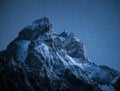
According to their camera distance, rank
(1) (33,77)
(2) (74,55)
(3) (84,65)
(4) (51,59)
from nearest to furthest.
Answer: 1. (1) (33,77)
2. (4) (51,59)
3. (3) (84,65)
4. (2) (74,55)

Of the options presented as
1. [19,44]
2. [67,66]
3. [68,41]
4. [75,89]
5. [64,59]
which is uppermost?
[68,41]

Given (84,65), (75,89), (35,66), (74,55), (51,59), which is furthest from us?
(74,55)

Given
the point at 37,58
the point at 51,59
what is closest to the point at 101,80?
the point at 51,59

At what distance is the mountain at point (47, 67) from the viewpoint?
36.9 m

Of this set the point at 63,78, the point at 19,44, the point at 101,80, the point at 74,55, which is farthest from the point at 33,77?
the point at 74,55

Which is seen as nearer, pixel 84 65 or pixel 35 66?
pixel 35 66

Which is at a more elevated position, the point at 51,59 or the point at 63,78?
the point at 51,59

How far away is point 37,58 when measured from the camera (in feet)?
156

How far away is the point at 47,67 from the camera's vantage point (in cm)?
4812

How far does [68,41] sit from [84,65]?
1231 centimetres

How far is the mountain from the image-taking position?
36938 millimetres

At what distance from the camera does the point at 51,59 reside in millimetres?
50844

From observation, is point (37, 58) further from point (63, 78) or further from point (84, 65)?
point (84, 65)

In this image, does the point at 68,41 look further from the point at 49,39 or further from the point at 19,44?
the point at 19,44
